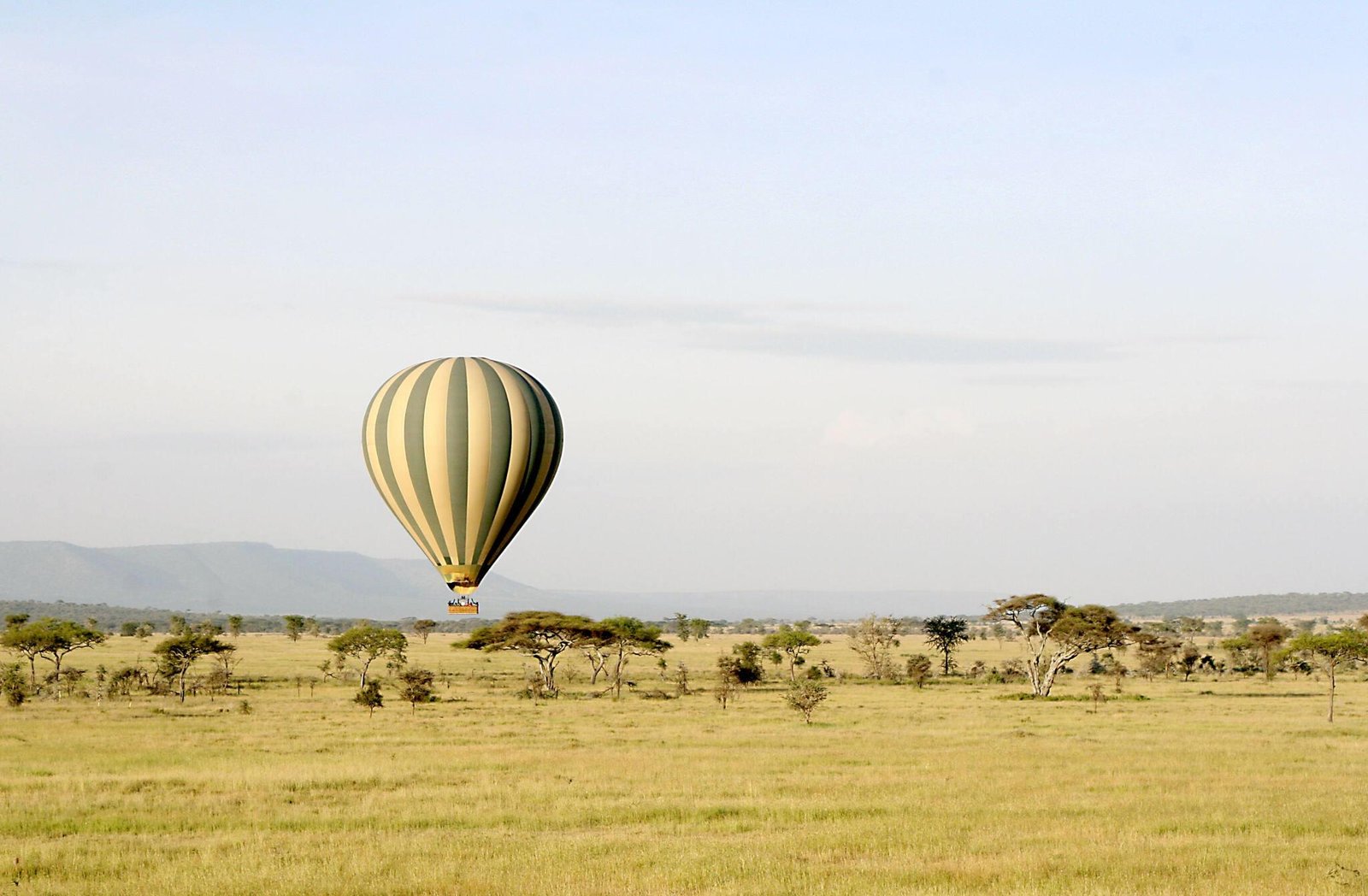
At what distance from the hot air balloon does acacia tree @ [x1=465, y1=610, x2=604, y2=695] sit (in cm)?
3230

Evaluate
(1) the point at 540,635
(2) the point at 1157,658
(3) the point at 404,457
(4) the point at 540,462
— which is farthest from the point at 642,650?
(3) the point at 404,457

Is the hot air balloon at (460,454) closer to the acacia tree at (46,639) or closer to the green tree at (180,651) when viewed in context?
the green tree at (180,651)

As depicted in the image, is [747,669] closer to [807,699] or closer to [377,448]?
[807,699]

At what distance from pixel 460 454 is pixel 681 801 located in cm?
1499

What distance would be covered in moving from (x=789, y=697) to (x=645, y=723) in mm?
5900

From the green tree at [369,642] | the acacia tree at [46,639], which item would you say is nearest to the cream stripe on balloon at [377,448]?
the green tree at [369,642]

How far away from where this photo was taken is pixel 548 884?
21.5m

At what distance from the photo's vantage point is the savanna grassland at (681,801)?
880 inches

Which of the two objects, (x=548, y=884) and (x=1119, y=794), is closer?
(x=548, y=884)

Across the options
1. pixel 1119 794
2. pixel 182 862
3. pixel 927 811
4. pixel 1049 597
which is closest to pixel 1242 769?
pixel 1119 794

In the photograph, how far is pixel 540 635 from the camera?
76.4m

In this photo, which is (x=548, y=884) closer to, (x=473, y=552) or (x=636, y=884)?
(x=636, y=884)

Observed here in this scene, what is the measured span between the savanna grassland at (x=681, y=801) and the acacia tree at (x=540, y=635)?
56.1ft

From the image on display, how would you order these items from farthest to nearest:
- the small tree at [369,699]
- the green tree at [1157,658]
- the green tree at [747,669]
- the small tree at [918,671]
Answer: the green tree at [1157,658], the small tree at [918,671], the green tree at [747,669], the small tree at [369,699]
